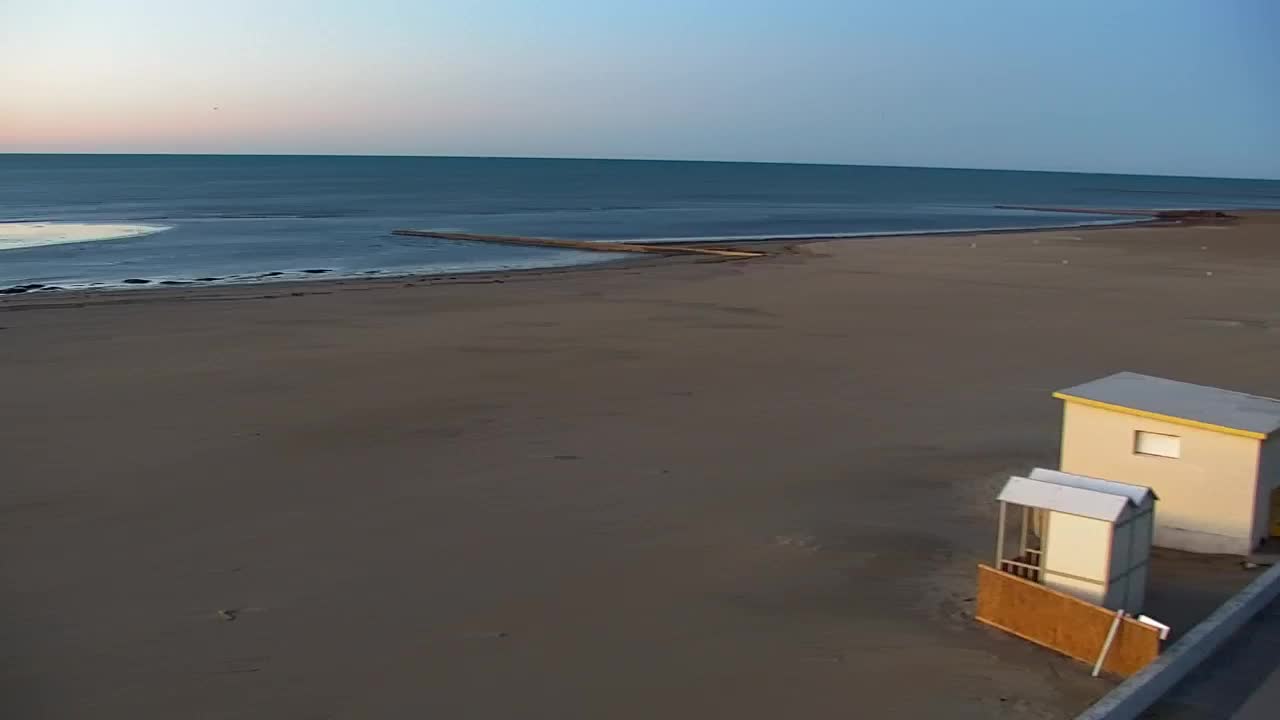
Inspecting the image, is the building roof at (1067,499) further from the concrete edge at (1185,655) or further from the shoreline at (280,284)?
the shoreline at (280,284)

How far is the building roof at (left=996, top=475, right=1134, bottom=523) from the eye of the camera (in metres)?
5.82

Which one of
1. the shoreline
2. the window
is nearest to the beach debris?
the window

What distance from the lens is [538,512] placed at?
27.2 feet

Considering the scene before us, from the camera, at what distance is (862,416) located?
457 inches

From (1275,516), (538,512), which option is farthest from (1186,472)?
(538,512)

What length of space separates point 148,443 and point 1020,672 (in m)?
7.89

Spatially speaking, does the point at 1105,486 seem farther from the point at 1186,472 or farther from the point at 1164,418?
the point at 1186,472

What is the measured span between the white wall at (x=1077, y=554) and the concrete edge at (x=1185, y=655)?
466 mm

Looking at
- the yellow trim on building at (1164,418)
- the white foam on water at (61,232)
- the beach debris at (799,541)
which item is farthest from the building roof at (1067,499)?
the white foam on water at (61,232)

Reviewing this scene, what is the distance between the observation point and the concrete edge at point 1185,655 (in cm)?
499

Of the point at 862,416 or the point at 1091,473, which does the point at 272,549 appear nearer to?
the point at 1091,473

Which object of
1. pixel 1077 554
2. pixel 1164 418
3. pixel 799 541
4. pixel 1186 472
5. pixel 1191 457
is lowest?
pixel 799 541

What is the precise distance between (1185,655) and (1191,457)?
2.07 metres

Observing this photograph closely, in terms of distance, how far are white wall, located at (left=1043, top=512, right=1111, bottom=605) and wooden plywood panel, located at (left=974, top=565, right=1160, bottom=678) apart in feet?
0.28
